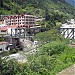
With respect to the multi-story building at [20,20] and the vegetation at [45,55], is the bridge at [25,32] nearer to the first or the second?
the multi-story building at [20,20]

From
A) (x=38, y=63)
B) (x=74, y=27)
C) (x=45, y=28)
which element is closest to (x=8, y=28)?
(x=45, y=28)

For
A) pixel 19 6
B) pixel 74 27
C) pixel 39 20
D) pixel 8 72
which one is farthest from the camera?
pixel 19 6

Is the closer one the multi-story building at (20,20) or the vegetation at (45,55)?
the vegetation at (45,55)

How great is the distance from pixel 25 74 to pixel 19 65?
549mm

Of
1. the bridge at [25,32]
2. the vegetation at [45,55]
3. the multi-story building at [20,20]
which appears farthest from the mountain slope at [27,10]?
the bridge at [25,32]

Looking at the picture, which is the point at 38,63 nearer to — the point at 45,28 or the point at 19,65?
the point at 19,65

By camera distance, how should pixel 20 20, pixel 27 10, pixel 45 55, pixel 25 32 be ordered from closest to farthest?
pixel 45 55
pixel 25 32
pixel 20 20
pixel 27 10

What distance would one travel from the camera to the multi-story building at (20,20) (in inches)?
1181

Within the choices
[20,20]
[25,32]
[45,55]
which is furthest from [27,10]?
[45,55]

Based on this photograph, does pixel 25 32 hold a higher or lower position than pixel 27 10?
lower

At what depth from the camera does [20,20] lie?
30.1 m

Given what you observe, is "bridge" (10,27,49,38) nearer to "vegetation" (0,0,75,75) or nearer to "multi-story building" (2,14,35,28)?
"multi-story building" (2,14,35,28)

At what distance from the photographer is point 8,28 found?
28.5 metres

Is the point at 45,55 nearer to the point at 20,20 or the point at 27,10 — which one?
the point at 20,20
